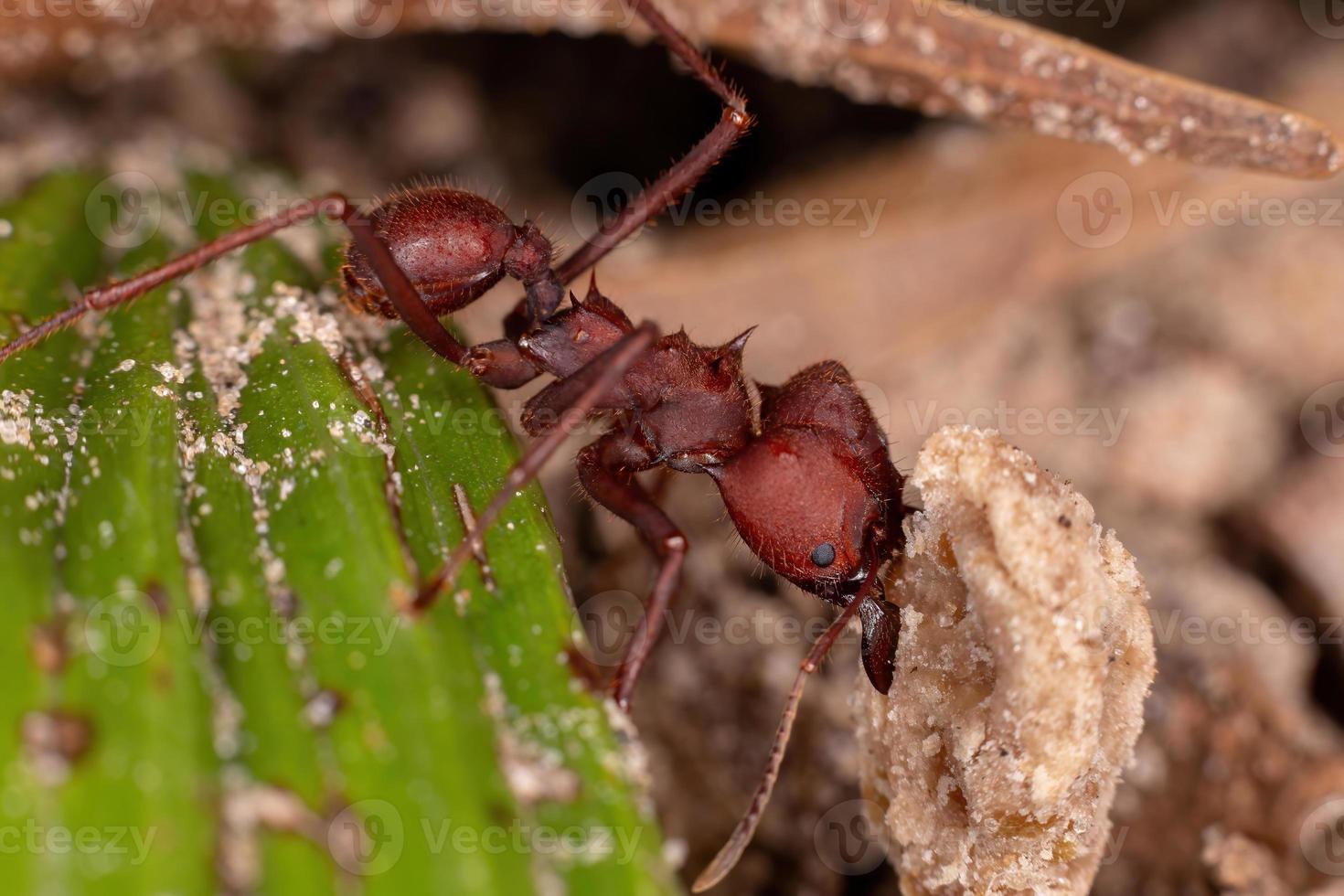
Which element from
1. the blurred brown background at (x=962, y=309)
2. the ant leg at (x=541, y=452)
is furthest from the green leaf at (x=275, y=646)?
the blurred brown background at (x=962, y=309)

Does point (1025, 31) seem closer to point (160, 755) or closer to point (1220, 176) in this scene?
point (1220, 176)

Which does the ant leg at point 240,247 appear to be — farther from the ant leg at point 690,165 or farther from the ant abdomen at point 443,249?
the ant leg at point 690,165

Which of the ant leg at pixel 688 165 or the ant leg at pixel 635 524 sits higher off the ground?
the ant leg at pixel 688 165

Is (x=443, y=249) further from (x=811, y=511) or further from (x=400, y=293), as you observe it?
(x=811, y=511)

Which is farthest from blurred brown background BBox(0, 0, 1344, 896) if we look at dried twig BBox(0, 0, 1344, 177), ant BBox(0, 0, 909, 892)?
ant BBox(0, 0, 909, 892)

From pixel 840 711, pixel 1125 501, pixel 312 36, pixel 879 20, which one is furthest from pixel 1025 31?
pixel 312 36

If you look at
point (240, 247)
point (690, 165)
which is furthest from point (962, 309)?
point (240, 247)

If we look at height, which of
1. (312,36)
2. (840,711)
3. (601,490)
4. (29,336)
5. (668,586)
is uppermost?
(312,36)
